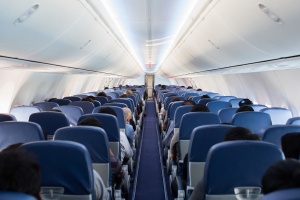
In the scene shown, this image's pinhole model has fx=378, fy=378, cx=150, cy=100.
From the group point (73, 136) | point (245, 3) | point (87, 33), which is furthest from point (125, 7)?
point (73, 136)

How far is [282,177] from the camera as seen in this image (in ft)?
5.54

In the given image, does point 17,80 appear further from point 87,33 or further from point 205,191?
point 205,191

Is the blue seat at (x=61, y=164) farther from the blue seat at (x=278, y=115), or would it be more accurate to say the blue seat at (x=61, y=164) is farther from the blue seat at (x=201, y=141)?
the blue seat at (x=278, y=115)

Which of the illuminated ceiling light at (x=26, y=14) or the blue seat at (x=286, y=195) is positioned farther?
the illuminated ceiling light at (x=26, y=14)

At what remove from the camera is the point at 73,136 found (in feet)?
12.6

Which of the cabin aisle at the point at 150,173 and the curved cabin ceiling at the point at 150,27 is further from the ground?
the curved cabin ceiling at the point at 150,27

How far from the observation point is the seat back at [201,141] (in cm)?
383

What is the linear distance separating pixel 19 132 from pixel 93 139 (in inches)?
37.2

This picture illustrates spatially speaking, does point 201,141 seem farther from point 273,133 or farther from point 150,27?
point 150,27

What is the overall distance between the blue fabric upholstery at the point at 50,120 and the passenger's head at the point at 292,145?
135 inches

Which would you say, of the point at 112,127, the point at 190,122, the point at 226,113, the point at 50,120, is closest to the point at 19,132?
the point at 112,127

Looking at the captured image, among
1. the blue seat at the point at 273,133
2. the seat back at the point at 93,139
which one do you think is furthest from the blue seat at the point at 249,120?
the seat back at the point at 93,139

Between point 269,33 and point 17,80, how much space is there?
269 inches

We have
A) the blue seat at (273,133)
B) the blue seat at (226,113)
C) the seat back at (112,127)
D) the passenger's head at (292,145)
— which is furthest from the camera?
the blue seat at (226,113)
